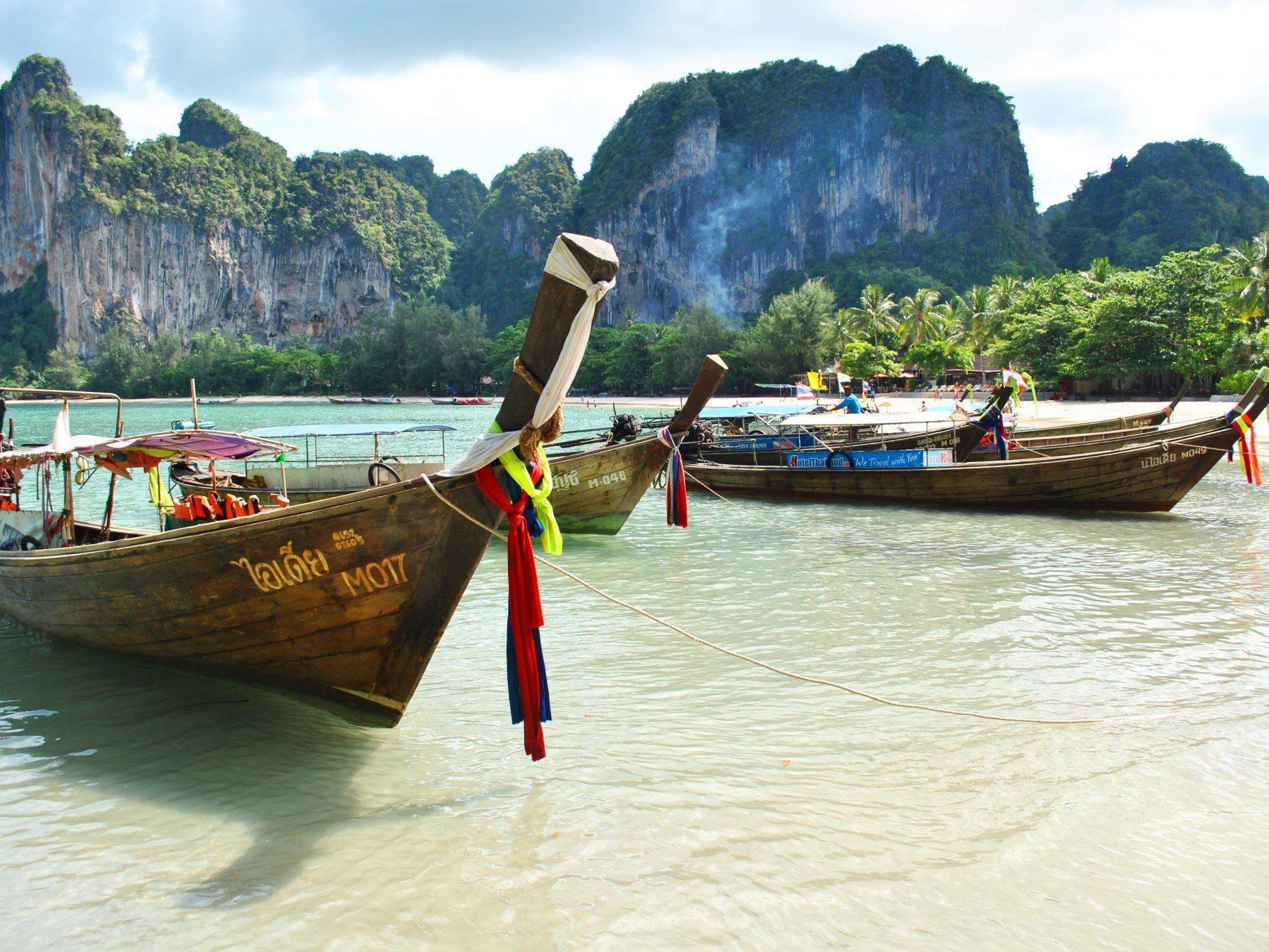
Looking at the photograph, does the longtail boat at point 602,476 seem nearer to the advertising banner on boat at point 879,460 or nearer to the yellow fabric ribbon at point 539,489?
the advertising banner on boat at point 879,460

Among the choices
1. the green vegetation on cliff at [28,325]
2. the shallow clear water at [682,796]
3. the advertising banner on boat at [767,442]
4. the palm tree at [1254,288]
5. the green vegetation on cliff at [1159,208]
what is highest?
the green vegetation on cliff at [1159,208]

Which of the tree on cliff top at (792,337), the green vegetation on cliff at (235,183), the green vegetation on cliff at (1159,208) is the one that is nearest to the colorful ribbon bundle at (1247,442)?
the tree on cliff top at (792,337)

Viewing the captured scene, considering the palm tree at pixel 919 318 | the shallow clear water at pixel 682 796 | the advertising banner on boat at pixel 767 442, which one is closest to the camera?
the shallow clear water at pixel 682 796

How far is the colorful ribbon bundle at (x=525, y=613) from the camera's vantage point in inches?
157

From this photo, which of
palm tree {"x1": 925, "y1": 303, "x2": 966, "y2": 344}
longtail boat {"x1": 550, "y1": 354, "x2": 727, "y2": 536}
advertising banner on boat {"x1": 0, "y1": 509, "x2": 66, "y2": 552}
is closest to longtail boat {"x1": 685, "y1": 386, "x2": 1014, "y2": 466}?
longtail boat {"x1": 550, "y1": 354, "x2": 727, "y2": 536}

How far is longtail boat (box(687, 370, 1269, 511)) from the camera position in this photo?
13250 mm

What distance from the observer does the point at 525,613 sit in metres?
3.99

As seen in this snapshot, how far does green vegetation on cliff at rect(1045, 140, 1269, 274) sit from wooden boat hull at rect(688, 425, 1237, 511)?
266 feet

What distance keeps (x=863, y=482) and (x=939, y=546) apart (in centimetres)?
407

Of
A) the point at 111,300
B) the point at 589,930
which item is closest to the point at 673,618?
the point at 589,930

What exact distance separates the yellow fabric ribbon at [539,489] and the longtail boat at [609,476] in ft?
23.9

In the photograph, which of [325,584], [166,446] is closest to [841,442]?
[166,446]

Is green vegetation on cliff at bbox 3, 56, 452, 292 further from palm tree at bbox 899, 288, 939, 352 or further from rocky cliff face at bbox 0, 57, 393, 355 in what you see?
palm tree at bbox 899, 288, 939, 352

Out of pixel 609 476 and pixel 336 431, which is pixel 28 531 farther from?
pixel 609 476
